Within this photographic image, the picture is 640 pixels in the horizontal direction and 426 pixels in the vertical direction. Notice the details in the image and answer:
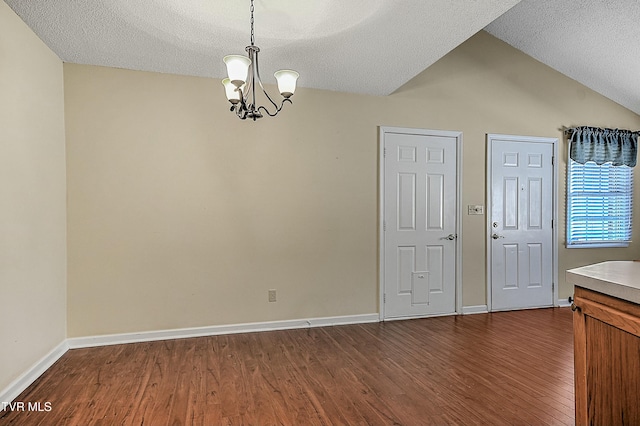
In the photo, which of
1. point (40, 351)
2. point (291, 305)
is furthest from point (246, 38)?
point (40, 351)

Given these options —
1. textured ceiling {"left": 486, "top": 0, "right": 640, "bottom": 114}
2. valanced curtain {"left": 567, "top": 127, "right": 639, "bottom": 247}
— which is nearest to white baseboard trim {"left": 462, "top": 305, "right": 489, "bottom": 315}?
valanced curtain {"left": 567, "top": 127, "right": 639, "bottom": 247}

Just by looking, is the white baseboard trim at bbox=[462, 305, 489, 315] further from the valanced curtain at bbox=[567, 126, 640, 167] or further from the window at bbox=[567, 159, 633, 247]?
the valanced curtain at bbox=[567, 126, 640, 167]

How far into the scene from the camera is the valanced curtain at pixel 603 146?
4477 millimetres

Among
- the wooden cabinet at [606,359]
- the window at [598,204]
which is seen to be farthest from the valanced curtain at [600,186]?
the wooden cabinet at [606,359]

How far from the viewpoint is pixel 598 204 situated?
467cm

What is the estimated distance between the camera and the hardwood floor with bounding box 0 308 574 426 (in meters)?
2.05

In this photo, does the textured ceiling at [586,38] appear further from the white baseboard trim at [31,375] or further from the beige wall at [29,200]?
the white baseboard trim at [31,375]

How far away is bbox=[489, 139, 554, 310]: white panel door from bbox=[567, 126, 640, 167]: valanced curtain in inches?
13.2

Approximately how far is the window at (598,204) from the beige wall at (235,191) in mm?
1143

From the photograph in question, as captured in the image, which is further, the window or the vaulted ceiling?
the window

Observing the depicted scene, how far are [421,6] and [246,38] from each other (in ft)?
4.21

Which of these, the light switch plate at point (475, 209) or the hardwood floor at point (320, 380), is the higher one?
the light switch plate at point (475, 209)

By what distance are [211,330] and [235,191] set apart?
4.44 ft

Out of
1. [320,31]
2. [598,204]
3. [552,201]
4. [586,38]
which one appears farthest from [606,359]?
[598,204]
